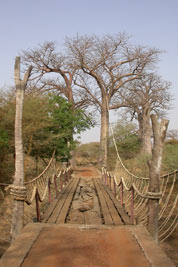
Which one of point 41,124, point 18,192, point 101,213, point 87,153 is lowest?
point 101,213

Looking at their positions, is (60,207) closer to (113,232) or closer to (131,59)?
(113,232)

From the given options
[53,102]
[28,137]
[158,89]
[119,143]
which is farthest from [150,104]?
[28,137]

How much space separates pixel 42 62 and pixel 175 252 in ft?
42.3

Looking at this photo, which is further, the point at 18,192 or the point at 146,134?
the point at 146,134

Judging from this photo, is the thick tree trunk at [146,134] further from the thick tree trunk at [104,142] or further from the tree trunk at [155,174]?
the tree trunk at [155,174]

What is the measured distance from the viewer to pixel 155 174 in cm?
368

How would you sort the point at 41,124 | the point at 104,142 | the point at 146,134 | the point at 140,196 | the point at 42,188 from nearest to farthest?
the point at 140,196 → the point at 42,188 → the point at 41,124 → the point at 104,142 → the point at 146,134

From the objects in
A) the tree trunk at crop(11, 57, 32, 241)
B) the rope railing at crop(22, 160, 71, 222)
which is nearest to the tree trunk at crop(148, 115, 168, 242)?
the rope railing at crop(22, 160, 71, 222)

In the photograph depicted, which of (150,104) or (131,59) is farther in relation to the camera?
(150,104)

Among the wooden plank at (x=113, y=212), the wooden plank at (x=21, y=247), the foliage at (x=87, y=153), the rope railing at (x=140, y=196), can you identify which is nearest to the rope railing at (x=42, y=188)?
the wooden plank at (x=21, y=247)

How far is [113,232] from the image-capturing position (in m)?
3.42

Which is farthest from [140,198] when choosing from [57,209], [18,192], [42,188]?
[42,188]

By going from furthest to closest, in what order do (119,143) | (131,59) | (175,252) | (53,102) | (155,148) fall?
(119,143)
(131,59)
(53,102)
(175,252)
(155,148)

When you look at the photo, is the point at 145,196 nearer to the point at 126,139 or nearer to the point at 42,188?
the point at 42,188
